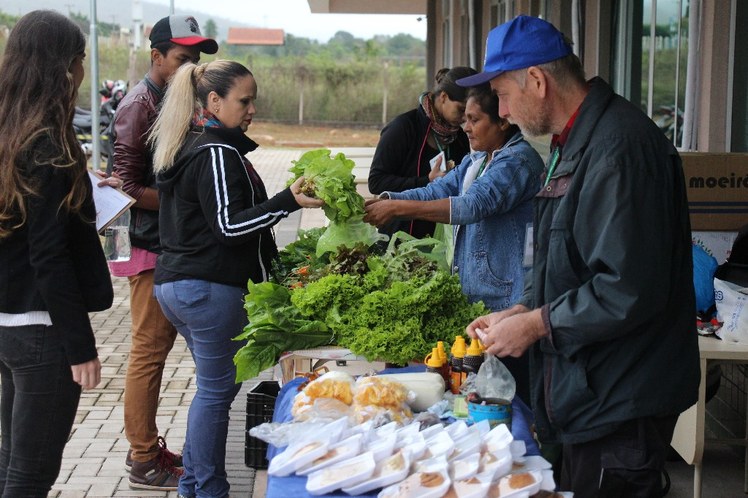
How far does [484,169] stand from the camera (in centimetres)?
420

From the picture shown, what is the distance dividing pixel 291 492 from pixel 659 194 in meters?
1.25

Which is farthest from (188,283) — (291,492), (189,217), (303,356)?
(291,492)

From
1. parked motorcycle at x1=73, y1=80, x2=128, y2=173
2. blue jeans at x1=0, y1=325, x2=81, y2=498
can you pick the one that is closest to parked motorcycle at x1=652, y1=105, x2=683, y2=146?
blue jeans at x1=0, y1=325, x2=81, y2=498

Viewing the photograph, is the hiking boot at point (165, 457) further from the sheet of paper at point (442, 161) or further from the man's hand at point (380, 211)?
the sheet of paper at point (442, 161)

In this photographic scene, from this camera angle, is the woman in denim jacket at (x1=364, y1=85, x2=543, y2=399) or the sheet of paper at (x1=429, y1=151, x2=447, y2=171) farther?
the sheet of paper at (x1=429, y1=151, x2=447, y2=171)

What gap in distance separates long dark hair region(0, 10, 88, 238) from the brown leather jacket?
1.48m

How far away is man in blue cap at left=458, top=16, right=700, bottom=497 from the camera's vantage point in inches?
103

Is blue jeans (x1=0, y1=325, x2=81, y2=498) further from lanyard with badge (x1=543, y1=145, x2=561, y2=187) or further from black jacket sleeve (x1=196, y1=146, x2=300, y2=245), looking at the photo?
lanyard with badge (x1=543, y1=145, x2=561, y2=187)

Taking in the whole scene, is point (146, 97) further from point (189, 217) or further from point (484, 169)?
point (484, 169)

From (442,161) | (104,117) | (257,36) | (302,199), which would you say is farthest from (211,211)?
(257,36)

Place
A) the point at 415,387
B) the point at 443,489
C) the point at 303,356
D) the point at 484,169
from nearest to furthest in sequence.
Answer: the point at 443,489, the point at 415,387, the point at 303,356, the point at 484,169

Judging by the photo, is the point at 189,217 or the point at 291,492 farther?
the point at 189,217

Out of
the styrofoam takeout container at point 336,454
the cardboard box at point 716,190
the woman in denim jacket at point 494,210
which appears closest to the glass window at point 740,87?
the cardboard box at point 716,190

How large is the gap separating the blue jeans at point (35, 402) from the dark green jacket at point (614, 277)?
158cm
